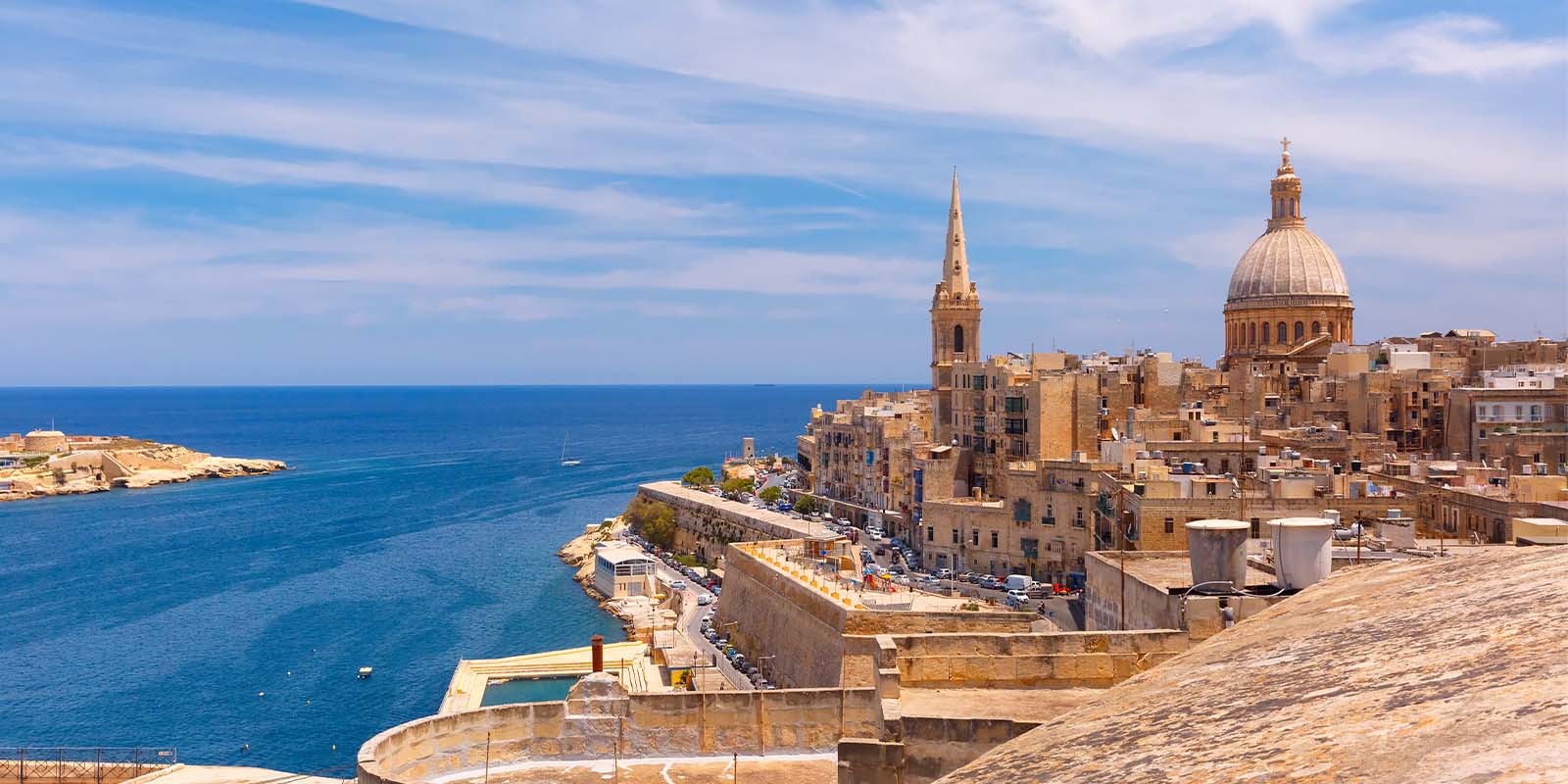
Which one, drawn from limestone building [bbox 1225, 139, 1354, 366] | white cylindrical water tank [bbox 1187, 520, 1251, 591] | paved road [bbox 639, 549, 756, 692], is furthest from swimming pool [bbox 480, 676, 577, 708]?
limestone building [bbox 1225, 139, 1354, 366]

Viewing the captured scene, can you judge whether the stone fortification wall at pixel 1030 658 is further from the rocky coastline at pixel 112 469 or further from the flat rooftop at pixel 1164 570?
the rocky coastline at pixel 112 469

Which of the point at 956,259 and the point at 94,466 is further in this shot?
the point at 94,466

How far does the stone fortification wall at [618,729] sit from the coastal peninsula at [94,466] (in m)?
108

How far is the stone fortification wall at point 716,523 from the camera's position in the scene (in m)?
59.0

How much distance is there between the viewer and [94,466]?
368 feet

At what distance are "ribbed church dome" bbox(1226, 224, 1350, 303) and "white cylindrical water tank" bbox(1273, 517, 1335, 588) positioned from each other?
60858 mm

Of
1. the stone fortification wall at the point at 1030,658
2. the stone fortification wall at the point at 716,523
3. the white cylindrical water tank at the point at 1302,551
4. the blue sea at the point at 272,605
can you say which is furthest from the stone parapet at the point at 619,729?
the stone fortification wall at the point at 716,523

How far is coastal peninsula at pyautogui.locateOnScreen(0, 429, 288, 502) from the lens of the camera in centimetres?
10700

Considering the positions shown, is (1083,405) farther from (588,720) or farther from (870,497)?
(588,720)

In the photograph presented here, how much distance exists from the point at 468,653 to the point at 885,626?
25.1 meters

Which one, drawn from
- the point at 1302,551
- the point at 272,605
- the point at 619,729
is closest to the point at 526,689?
the point at 619,729

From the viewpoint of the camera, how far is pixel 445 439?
17662 cm

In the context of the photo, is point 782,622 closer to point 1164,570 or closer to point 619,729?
point 1164,570

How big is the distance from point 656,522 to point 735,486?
12.4m
